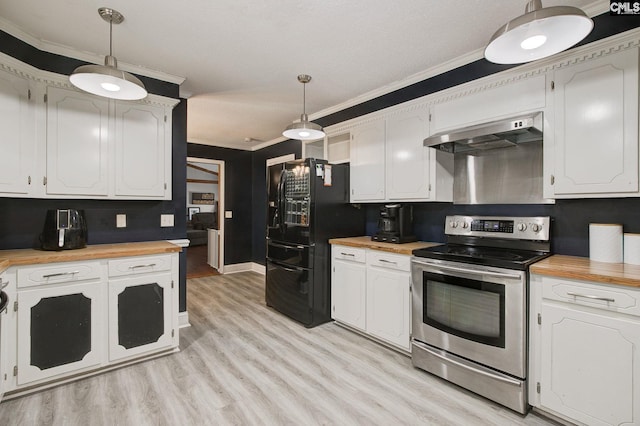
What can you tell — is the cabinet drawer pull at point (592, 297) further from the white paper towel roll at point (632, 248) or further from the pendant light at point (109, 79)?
the pendant light at point (109, 79)

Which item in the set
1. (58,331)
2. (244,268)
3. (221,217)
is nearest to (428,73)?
(58,331)

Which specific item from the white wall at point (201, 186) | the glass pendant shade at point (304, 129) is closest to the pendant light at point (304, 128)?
the glass pendant shade at point (304, 129)

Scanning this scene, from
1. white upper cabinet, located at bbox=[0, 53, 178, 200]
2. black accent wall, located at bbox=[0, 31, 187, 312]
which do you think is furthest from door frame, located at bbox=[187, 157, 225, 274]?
white upper cabinet, located at bbox=[0, 53, 178, 200]

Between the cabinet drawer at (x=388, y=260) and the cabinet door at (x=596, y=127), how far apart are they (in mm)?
1173

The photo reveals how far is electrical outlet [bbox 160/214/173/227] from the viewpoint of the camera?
3.11 meters

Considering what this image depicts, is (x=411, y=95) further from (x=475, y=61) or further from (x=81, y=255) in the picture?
(x=81, y=255)

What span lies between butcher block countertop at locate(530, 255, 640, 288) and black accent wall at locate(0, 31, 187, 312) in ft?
10.4

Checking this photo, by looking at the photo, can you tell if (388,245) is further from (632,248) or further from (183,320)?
(183,320)

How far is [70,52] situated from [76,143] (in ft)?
2.54

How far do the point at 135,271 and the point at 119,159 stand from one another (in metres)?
1.00

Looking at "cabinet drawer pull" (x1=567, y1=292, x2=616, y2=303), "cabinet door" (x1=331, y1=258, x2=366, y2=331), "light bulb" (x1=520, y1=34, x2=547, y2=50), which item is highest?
"light bulb" (x1=520, y1=34, x2=547, y2=50)

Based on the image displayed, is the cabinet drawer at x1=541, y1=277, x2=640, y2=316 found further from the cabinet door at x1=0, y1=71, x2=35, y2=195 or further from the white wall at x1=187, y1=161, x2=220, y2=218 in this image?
the white wall at x1=187, y1=161, x2=220, y2=218

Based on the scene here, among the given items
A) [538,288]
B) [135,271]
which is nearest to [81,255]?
[135,271]

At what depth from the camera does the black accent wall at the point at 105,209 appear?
7.83 feet
